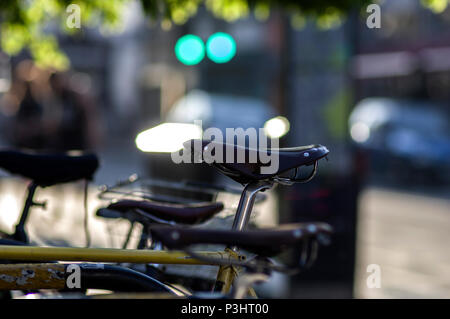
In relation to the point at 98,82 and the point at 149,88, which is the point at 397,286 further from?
the point at 98,82

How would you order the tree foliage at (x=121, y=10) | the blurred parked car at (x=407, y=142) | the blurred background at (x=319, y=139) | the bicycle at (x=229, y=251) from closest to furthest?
the bicycle at (x=229, y=251) → the tree foliage at (x=121, y=10) → the blurred background at (x=319, y=139) → the blurred parked car at (x=407, y=142)

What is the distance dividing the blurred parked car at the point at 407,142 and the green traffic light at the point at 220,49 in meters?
12.2

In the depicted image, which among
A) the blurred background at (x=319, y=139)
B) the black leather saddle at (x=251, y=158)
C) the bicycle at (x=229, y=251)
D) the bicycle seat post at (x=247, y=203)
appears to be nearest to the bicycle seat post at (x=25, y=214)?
the blurred background at (x=319, y=139)

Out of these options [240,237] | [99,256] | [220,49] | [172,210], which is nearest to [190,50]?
[220,49]

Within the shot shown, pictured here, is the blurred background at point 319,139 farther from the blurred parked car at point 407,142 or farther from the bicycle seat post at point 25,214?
the bicycle seat post at point 25,214

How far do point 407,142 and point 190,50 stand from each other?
13383mm

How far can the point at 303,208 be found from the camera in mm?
4902

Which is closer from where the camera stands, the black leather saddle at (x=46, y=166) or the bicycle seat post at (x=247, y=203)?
the bicycle seat post at (x=247, y=203)

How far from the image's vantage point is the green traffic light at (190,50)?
4.25 meters

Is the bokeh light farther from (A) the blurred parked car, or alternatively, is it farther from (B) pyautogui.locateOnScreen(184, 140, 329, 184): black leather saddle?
(A) the blurred parked car

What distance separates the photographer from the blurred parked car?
16.6m

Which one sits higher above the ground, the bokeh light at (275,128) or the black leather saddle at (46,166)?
the bokeh light at (275,128)

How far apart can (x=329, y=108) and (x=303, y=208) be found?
0.86 metres
